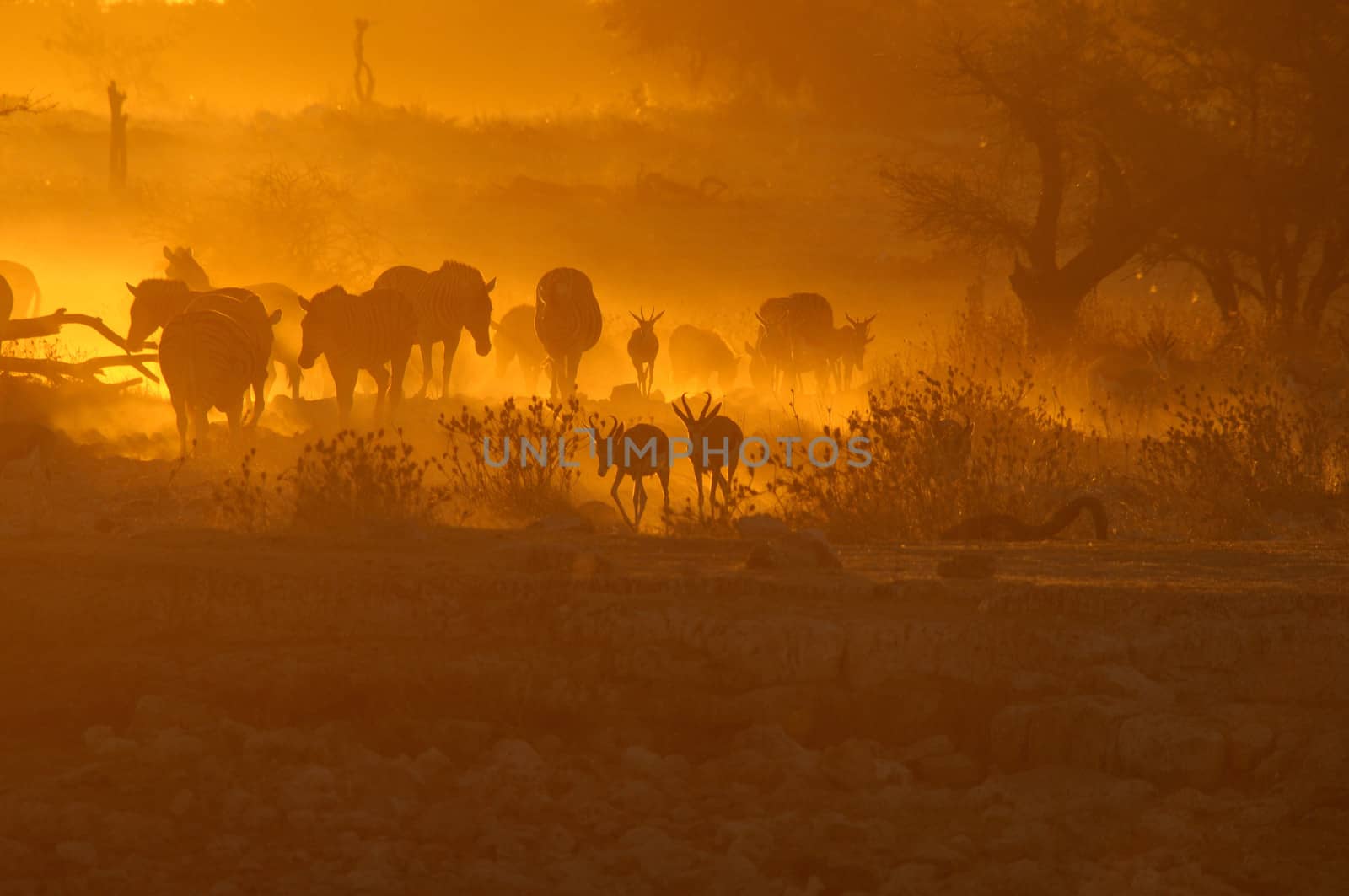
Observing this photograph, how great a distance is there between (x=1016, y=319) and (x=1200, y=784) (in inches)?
668

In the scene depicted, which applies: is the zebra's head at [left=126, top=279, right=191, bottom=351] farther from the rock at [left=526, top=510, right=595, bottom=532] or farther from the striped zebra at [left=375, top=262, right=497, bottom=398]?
the rock at [left=526, top=510, right=595, bottom=532]

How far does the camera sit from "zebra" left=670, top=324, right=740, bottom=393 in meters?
24.0

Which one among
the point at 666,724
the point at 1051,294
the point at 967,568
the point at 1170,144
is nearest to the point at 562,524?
the point at 967,568

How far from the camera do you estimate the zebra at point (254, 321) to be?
15070mm

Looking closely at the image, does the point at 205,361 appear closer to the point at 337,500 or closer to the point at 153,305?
the point at 153,305

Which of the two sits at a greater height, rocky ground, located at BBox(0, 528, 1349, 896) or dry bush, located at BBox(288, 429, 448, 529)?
dry bush, located at BBox(288, 429, 448, 529)

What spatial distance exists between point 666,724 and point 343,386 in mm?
9496

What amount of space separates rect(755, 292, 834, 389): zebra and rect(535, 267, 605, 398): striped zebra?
12.6 ft

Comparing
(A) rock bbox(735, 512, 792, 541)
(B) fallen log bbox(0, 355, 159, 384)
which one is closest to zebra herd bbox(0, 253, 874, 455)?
(B) fallen log bbox(0, 355, 159, 384)

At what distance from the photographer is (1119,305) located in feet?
92.7

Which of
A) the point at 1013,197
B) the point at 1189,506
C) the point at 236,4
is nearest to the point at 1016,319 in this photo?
the point at 1189,506

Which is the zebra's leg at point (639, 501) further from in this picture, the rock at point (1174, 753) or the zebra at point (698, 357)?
the zebra at point (698, 357)

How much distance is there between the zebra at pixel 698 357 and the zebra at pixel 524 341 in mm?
1999

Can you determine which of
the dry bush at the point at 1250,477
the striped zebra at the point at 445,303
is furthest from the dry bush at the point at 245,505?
the striped zebra at the point at 445,303
